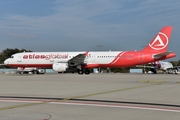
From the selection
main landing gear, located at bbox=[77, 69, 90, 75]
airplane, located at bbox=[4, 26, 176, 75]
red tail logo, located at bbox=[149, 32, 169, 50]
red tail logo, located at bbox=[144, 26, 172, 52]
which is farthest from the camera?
main landing gear, located at bbox=[77, 69, 90, 75]

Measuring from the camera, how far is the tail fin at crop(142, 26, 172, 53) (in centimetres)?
4416

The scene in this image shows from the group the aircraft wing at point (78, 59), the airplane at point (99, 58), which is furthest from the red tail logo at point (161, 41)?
the aircraft wing at point (78, 59)

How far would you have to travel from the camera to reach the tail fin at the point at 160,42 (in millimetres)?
44156

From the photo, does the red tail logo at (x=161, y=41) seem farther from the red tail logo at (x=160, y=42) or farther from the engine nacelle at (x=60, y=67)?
→ the engine nacelle at (x=60, y=67)

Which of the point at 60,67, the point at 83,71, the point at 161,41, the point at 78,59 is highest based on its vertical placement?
the point at 161,41

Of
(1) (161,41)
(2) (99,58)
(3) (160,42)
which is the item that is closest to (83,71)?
(2) (99,58)

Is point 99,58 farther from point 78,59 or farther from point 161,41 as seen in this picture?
point 161,41

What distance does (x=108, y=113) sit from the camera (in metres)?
8.68

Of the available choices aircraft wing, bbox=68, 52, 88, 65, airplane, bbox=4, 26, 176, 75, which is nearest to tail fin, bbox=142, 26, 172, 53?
airplane, bbox=4, 26, 176, 75

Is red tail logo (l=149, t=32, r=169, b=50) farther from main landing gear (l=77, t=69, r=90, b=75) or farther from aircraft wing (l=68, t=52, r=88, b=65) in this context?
main landing gear (l=77, t=69, r=90, b=75)

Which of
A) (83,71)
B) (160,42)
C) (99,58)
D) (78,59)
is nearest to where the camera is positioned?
(78,59)

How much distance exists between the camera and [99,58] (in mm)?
44469

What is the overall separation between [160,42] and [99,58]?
9.48 metres

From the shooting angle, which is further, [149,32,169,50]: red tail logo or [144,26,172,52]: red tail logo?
[149,32,169,50]: red tail logo
